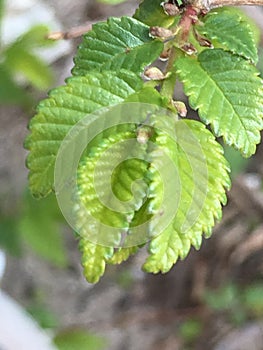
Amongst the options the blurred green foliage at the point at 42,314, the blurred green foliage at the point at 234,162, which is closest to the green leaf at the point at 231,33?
the blurred green foliage at the point at 234,162

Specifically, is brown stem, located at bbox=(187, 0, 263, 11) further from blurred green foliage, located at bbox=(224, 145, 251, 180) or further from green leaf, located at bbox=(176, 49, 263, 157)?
blurred green foliage, located at bbox=(224, 145, 251, 180)

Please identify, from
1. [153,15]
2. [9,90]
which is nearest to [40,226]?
[9,90]

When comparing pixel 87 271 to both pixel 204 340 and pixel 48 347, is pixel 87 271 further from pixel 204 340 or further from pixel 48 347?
pixel 204 340

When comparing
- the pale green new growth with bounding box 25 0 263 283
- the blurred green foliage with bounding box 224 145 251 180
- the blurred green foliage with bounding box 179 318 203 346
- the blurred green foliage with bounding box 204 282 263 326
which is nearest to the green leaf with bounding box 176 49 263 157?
the pale green new growth with bounding box 25 0 263 283

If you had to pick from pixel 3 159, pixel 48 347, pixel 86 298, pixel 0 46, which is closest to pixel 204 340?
pixel 86 298

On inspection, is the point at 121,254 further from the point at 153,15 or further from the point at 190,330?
the point at 190,330

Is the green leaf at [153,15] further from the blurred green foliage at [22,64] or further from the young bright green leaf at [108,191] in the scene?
the blurred green foliage at [22,64]
